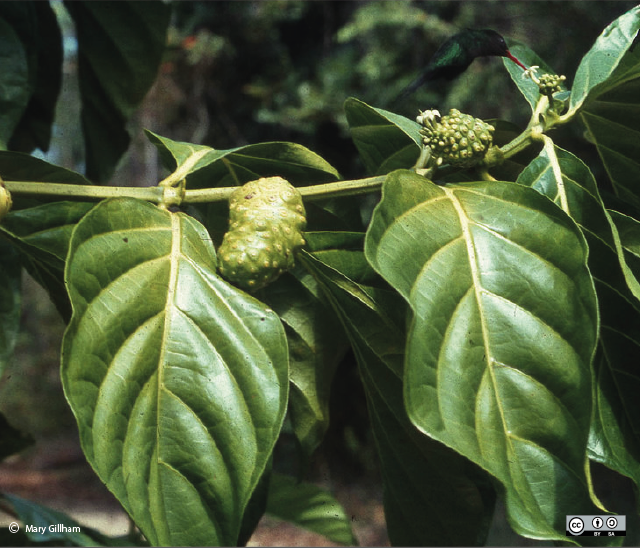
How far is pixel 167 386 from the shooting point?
453mm

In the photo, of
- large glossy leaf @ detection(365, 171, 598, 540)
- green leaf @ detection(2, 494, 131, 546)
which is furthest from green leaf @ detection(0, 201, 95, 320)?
green leaf @ detection(2, 494, 131, 546)

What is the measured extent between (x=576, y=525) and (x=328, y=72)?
11.0 feet

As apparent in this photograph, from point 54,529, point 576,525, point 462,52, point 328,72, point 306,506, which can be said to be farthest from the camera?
point 328,72

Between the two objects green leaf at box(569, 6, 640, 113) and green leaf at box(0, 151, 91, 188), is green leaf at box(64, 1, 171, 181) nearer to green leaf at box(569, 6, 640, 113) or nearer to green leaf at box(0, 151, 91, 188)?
green leaf at box(0, 151, 91, 188)

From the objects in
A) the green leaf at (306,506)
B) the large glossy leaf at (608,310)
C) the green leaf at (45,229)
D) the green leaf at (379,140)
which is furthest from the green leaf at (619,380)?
the green leaf at (306,506)

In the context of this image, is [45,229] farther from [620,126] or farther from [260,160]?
[620,126]

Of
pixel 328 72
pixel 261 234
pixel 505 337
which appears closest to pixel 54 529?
pixel 261 234

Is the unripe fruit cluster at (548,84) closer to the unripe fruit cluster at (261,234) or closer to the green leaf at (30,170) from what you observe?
the unripe fruit cluster at (261,234)

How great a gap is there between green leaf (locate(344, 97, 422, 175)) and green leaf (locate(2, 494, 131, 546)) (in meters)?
0.64

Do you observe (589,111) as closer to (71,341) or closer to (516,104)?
(71,341)

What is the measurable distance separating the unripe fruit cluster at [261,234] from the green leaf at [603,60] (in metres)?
0.25

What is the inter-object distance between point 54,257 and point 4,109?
438 millimetres

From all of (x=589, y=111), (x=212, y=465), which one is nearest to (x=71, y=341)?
(x=212, y=465)

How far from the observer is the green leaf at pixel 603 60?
1.83 feet
